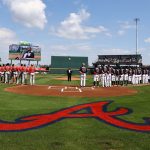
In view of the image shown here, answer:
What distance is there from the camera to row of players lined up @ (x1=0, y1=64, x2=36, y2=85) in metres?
33.3

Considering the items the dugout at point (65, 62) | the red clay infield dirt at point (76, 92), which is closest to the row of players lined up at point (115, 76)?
the red clay infield dirt at point (76, 92)

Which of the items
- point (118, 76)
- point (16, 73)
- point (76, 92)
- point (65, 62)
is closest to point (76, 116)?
point (76, 92)

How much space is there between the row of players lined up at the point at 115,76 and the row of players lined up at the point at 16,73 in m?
5.36

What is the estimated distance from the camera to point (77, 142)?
371 inches

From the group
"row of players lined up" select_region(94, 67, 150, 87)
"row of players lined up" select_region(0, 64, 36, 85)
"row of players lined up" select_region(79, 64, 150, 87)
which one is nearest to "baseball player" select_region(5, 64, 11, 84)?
"row of players lined up" select_region(0, 64, 36, 85)

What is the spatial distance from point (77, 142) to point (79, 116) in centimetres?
415

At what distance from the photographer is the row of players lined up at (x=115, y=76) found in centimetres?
3128

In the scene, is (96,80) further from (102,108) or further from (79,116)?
(79,116)

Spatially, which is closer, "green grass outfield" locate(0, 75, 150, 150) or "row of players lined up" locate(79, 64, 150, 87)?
"green grass outfield" locate(0, 75, 150, 150)

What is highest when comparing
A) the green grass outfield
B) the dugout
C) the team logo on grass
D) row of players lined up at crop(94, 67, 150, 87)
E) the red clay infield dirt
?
the dugout

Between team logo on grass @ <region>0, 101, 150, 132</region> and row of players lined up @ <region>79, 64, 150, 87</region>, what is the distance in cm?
1516

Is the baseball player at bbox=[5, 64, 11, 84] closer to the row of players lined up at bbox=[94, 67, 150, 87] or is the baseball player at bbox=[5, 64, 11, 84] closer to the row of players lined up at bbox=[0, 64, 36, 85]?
the row of players lined up at bbox=[0, 64, 36, 85]

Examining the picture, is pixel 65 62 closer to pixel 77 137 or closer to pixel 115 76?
pixel 115 76

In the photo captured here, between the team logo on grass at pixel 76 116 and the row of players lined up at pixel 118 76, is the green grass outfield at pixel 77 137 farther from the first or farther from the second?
the row of players lined up at pixel 118 76
